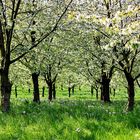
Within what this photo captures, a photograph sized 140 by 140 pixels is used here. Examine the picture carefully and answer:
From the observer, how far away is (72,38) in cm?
2383

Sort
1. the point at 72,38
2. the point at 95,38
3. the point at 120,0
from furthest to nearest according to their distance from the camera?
1. the point at 95,38
2. the point at 72,38
3. the point at 120,0

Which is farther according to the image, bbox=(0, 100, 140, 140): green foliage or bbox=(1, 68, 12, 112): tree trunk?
bbox=(1, 68, 12, 112): tree trunk

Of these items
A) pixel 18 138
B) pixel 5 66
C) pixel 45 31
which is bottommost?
pixel 18 138

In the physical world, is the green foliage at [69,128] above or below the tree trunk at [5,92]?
below

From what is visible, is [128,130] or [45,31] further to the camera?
[45,31]

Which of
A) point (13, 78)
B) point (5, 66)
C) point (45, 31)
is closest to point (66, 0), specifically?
point (45, 31)

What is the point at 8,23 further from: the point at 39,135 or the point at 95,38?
the point at 95,38

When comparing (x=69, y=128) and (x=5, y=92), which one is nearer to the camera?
(x=69, y=128)

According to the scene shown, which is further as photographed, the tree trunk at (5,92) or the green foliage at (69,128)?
the tree trunk at (5,92)

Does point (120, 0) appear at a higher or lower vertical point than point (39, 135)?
higher

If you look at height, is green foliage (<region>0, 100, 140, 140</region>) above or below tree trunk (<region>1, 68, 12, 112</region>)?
below

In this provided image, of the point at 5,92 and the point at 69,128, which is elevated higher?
the point at 5,92

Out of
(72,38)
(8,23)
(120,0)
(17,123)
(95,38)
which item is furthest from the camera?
(95,38)

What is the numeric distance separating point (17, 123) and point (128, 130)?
4015 millimetres
